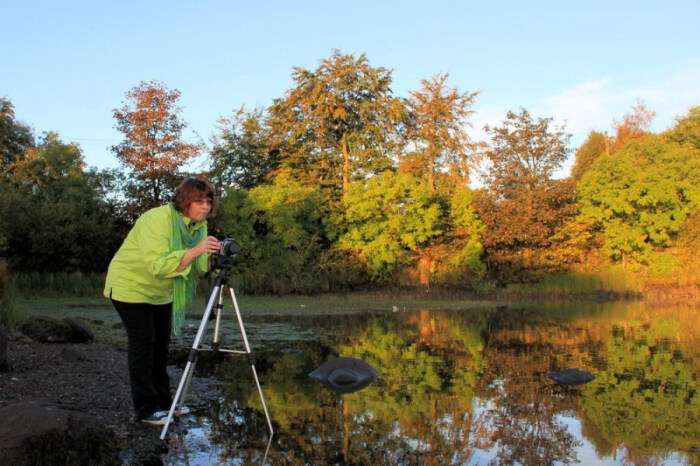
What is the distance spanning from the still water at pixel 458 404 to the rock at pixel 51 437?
1.64ft

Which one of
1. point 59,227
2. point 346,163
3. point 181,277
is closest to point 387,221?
point 346,163

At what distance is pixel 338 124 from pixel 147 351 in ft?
78.9

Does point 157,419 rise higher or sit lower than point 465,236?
lower

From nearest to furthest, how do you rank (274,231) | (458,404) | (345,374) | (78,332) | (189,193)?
(189,193) → (458,404) → (345,374) → (78,332) → (274,231)

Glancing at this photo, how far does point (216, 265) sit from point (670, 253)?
26010 mm

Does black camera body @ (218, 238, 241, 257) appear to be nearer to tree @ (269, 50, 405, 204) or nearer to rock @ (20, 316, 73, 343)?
rock @ (20, 316, 73, 343)

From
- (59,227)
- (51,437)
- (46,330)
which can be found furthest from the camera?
(59,227)

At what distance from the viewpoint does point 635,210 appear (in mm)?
27531

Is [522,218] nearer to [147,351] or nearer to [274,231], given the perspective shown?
[274,231]

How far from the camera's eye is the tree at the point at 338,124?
28219 millimetres

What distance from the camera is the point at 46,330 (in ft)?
30.6

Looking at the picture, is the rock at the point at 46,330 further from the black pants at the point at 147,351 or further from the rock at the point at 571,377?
the rock at the point at 571,377

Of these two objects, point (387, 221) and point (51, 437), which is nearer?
point (51, 437)

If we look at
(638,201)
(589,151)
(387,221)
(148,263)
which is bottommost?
(148,263)
